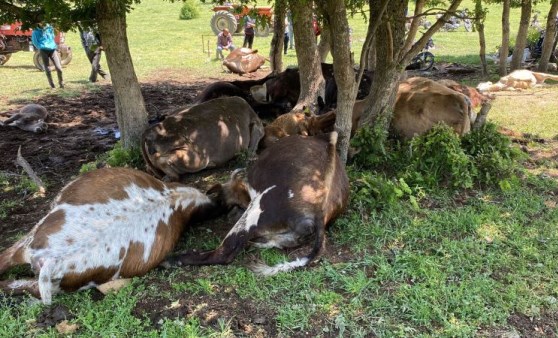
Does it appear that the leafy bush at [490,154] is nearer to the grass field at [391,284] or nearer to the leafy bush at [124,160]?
the grass field at [391,284]

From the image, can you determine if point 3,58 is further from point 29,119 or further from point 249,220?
point 249,220

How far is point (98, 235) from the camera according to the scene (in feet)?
10.5

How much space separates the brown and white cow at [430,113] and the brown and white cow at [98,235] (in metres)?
3.12

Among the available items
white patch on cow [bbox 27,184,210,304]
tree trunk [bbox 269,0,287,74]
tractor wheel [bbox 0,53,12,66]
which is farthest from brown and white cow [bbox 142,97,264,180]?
tractor wheel [bbox 0,53,12,66]

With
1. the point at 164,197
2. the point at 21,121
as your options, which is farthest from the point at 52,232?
the point at 21,121

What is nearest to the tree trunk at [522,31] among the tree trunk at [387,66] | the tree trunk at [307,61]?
the tree trunk at [307,61]

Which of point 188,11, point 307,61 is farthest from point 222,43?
point 188,11

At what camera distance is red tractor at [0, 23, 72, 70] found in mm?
15523

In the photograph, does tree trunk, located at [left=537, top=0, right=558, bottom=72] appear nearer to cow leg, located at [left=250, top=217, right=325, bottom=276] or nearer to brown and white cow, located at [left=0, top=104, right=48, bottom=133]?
cow leg, located at [left=250, top=217, right=325, bottom=276]

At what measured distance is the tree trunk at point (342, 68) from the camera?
4207 millimetres

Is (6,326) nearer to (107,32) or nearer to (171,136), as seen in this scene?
(171,136)

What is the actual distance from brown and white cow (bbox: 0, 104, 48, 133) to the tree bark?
5678 mm

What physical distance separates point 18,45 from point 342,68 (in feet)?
55.6

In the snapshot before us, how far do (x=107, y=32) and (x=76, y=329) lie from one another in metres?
3.61
